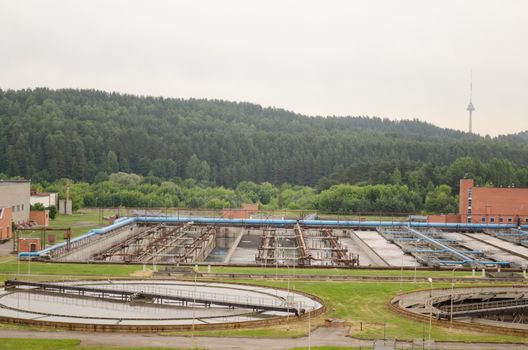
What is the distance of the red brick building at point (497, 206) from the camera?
294 feet

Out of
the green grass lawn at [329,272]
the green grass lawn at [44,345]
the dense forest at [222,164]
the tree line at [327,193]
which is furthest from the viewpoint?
the dense forest at [222,164]

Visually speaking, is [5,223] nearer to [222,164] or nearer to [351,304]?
[351,304]

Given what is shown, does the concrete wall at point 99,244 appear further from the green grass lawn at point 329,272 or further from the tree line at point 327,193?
the tree line at point 327,193

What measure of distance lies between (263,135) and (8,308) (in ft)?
516

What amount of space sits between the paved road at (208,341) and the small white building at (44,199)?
60.4m

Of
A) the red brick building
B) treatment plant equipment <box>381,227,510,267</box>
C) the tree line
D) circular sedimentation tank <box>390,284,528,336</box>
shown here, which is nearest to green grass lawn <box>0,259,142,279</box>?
circular sedimentation tank <box>390,284,528,336</box>

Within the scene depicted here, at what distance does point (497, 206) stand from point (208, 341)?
6635 centimetres

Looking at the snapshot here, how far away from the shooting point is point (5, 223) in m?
66.5

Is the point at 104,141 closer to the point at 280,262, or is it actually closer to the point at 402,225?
the point at 402,225

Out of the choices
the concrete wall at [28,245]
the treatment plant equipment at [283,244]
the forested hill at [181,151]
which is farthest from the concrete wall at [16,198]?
the forested hill at [181,151]

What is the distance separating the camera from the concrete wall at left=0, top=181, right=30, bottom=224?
71000mm

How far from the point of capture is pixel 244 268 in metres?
53.8

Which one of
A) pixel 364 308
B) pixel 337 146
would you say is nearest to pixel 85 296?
pixel 364 308

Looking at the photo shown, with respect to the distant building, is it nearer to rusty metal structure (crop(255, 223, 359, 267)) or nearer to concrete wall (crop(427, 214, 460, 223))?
rusty metal structure (crop(255, 223, 359, 267))
